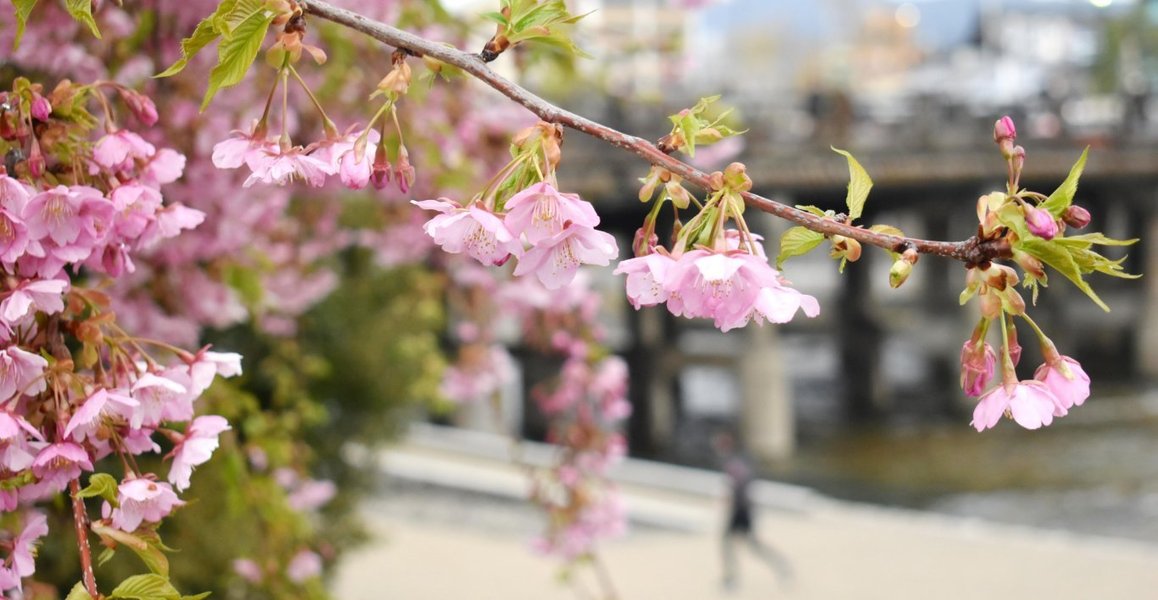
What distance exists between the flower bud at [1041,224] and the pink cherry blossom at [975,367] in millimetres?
172

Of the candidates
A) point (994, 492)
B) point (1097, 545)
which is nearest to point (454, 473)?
point (1097, 545)

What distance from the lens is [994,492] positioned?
1556cm

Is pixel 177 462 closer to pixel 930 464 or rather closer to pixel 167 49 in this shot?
pixel 167 49

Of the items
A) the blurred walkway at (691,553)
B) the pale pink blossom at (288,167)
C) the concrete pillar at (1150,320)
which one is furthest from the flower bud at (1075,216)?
the concrete pillar at (1150,320)

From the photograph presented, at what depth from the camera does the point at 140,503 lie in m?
1.40

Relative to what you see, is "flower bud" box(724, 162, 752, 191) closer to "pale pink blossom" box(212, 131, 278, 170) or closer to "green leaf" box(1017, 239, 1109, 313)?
"green leaf" box(1017, 239, 1109, 313)

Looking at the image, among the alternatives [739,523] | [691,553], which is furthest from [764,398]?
[739,523]

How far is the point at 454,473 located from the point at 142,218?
1039cm

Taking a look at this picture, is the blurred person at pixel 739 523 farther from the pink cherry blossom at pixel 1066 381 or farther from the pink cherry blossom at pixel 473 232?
the pink cherry blossom at pixel 473 232

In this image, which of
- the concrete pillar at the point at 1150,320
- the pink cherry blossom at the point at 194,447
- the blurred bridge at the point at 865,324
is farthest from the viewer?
the concrete pillar at the point at 1150,320

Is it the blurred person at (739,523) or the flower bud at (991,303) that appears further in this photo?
the blurred person at (739,523)

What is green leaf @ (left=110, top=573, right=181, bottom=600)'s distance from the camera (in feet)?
4.09

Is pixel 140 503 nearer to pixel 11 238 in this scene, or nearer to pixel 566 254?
pixel 11 238

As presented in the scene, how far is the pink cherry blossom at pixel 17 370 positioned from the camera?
1.32 meters
